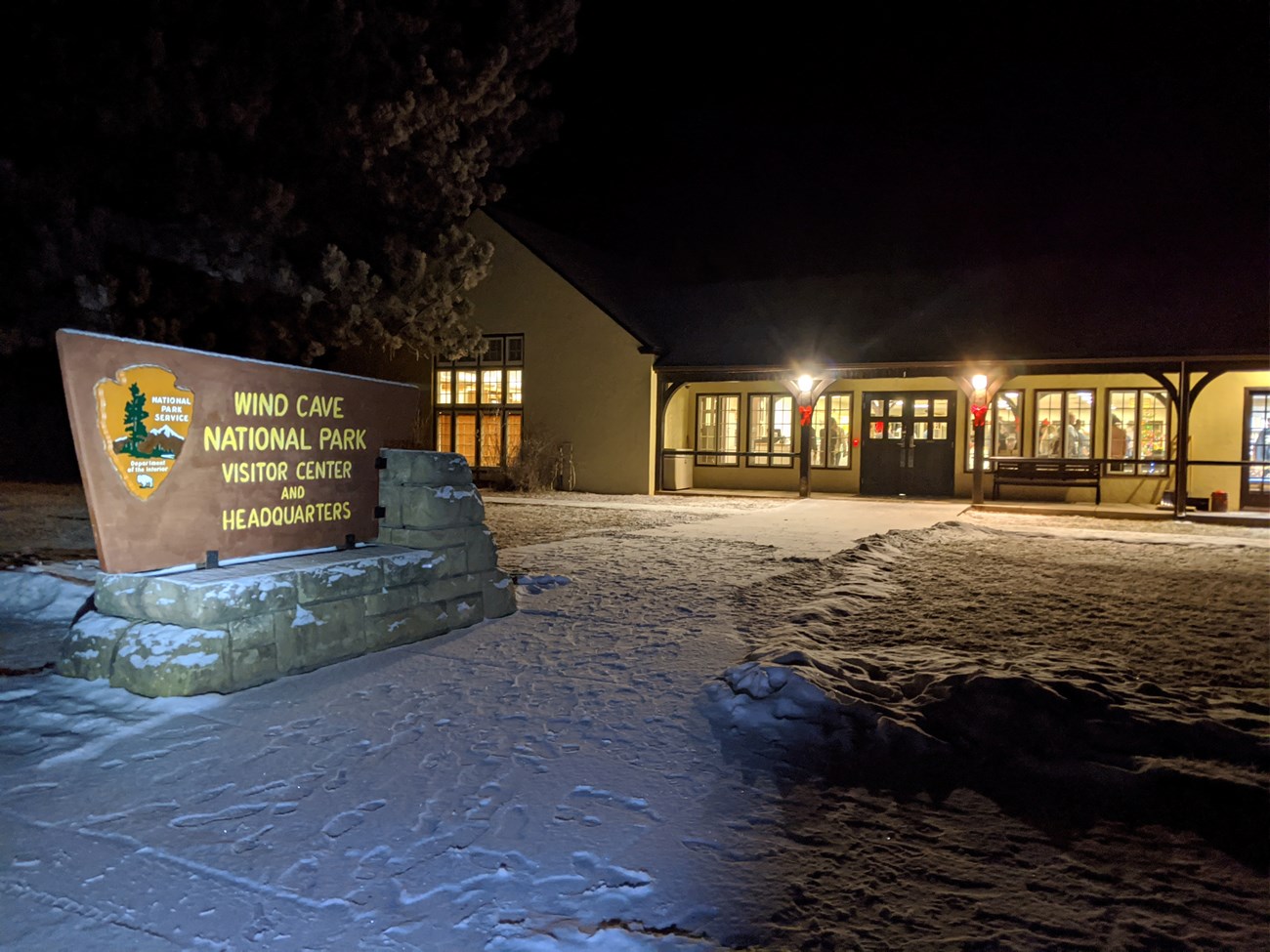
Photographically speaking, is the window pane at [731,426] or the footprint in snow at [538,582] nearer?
the footprint in snow at [538,582]

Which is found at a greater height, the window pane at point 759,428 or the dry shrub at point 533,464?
the window pane at point 759,428

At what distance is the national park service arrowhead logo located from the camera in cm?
434

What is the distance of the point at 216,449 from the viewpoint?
16.0 feet

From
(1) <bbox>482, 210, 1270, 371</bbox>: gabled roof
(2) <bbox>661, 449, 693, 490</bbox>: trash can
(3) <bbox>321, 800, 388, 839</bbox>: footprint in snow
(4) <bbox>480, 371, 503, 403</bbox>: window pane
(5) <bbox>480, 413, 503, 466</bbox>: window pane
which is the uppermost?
(1) <bbox>482, 210, 1270, 371</bbox>: gabled roof

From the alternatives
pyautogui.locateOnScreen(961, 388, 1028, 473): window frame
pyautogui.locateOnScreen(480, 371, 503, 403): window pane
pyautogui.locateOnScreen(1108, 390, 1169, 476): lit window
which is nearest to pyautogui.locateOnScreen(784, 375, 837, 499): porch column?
pyautogui.locateOnScreen(961, 388, 1028, 473): window frame

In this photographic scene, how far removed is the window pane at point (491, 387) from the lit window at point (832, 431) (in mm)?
7620

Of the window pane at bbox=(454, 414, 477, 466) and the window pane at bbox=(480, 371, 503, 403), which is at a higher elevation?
the window pane at bbox=(480, 371, 503, 403)

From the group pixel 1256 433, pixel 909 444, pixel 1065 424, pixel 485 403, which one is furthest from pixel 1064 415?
pixel 485 403

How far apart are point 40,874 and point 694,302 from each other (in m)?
19.7

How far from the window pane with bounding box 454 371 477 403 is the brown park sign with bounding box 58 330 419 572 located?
48.0 ft

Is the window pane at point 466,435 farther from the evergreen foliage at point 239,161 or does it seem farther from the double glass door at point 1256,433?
the double glass door at point 1256,433

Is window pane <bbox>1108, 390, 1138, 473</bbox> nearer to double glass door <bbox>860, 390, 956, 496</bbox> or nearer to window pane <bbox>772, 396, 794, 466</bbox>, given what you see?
double glass door <bbox>860, 390, 956, 496</bbox>

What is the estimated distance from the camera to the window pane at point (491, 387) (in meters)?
20.2

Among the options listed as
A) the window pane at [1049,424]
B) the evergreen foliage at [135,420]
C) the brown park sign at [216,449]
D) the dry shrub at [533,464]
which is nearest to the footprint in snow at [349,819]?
the brown park sign at [216,449]
